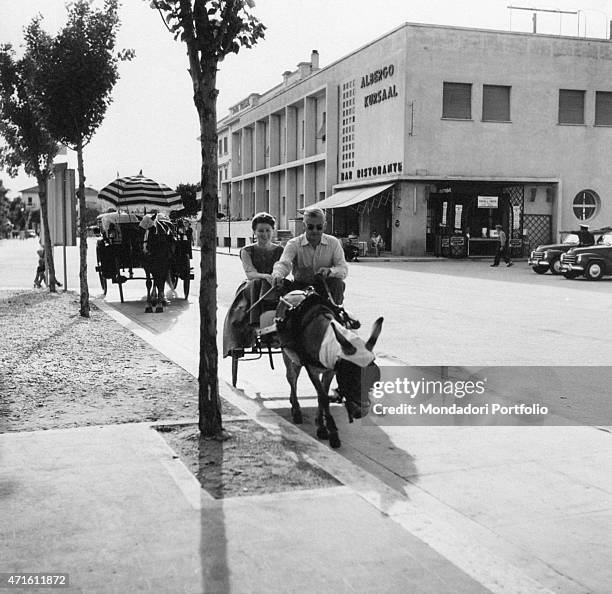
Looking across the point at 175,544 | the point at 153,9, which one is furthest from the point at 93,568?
the point at 153,9

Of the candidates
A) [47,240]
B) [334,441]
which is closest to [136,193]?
[47,240]

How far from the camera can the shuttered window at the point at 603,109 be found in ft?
133

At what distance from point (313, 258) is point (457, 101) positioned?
34069 millimetres

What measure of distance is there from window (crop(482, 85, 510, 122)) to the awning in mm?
5888

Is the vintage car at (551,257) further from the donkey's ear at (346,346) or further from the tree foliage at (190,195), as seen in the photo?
the tree foliage at (190,195)

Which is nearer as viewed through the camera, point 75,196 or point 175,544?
point 175,544

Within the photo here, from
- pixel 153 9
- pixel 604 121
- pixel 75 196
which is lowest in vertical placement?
pixel 75 196

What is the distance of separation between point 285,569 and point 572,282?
21236mm

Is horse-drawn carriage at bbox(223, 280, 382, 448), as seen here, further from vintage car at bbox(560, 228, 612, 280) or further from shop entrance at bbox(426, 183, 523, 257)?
shop entrance at bbox(426, 183, 523, 257)

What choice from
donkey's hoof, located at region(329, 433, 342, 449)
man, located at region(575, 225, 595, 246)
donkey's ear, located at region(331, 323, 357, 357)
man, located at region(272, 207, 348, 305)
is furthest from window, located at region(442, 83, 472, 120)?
donkey's ear, located at region(331, 323, 357, 357)

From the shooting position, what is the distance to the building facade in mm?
38125

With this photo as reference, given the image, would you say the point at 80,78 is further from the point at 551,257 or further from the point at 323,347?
the point at 551,257

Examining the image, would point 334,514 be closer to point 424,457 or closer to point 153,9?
point 424,457

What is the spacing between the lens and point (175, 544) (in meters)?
3.65
